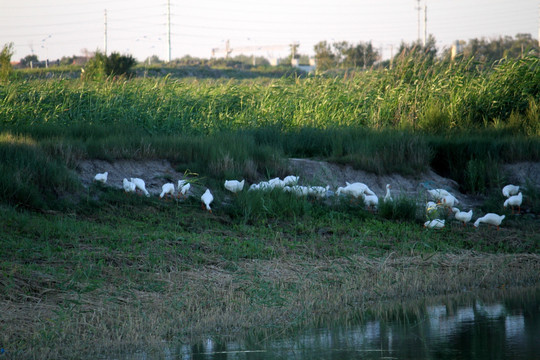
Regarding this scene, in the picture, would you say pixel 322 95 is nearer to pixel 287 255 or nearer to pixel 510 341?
pixel 287 255

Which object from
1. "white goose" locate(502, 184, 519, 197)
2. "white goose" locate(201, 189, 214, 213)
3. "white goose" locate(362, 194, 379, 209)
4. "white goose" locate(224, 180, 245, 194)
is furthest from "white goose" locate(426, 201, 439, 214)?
"white goose" locate(201, 189, 214, 213)

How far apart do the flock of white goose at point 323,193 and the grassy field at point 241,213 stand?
228 mm

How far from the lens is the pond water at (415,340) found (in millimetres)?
6320

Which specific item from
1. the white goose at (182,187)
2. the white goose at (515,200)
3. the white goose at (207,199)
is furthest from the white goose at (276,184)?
the white goose at (515,200)

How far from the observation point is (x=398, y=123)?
18625mm

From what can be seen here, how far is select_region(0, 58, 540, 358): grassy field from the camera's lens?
7.40 meters

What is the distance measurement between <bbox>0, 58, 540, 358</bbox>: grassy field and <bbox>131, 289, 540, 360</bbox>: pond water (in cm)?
40

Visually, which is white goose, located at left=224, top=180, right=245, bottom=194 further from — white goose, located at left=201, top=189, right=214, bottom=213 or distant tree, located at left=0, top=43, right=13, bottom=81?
distant tree, located at left=0, top=43, right=13, bottom=81

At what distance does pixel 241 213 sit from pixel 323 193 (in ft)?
6.01

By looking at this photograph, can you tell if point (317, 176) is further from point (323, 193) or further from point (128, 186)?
point (128, 186)

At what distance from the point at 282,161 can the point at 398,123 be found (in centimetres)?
545

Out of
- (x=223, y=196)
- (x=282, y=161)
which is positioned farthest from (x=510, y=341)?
(x=282, y=161)

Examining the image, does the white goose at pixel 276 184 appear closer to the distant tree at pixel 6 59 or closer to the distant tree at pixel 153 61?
the distant tree at pixel 6 59

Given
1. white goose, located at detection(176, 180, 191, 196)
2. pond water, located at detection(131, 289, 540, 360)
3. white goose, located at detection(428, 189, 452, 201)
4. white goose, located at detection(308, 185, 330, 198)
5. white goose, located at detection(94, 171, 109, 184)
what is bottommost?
pond water, located at detection(131, 289, 540, 360)
